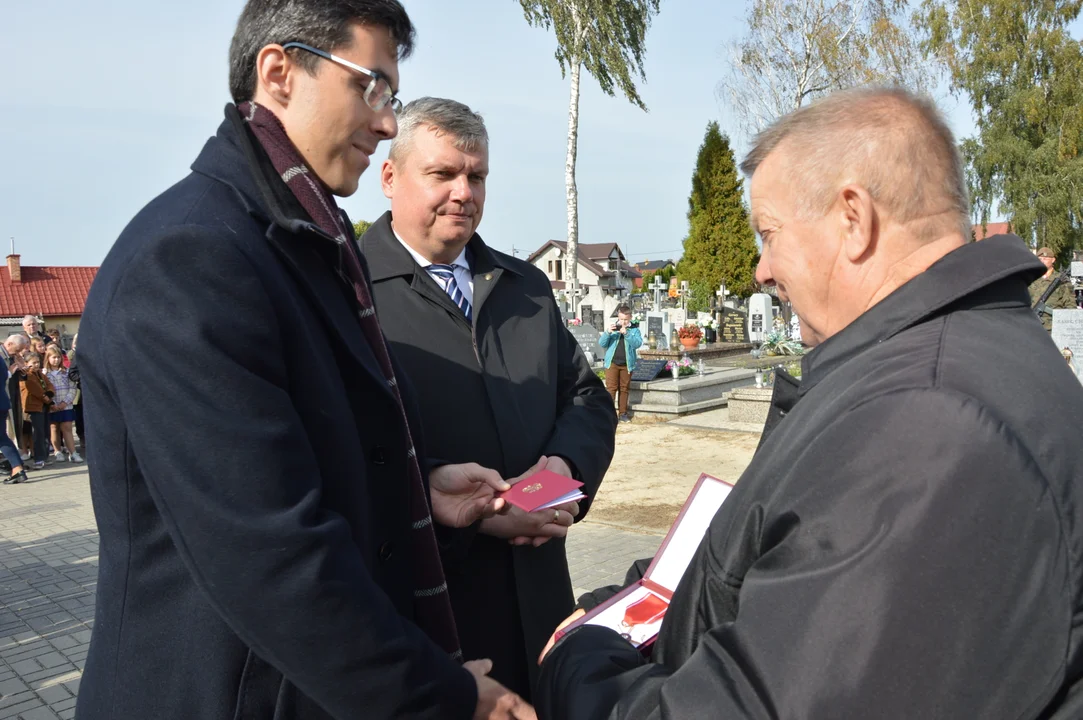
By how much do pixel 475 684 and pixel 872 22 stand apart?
103ft

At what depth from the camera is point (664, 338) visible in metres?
19.7

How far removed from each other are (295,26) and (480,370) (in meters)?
1.28

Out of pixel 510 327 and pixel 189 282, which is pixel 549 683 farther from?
pixel 510 327

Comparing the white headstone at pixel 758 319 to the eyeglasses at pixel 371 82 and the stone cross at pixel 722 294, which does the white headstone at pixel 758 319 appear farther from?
the eyeglasses at pixel 371 82

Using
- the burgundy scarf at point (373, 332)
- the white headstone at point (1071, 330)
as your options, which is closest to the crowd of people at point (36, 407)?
the burgundy scarf at point (373, 332)

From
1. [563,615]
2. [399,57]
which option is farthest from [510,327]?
[399,57]

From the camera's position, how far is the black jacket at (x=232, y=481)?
132 centimetres

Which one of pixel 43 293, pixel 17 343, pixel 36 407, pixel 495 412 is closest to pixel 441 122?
pixel 495 412

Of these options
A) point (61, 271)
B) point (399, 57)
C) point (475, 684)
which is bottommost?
point (475, 684)

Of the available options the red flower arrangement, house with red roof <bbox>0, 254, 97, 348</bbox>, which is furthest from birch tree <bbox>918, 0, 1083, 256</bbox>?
house with red roof <bbox>0, 254, 97, 348</bbox>

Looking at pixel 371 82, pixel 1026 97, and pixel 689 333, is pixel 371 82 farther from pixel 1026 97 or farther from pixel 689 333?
pixel 1026 97

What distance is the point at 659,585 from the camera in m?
1.81

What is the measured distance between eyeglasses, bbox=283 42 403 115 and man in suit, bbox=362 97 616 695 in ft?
3.32

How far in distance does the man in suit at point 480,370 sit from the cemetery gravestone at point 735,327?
71.6 ft
